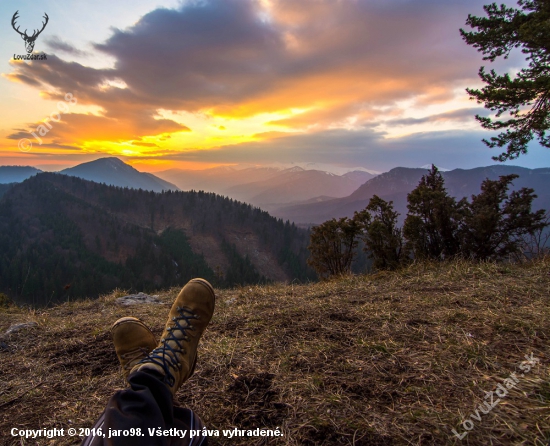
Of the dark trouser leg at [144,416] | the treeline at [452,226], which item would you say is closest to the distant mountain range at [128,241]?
the treeline at [452,226]

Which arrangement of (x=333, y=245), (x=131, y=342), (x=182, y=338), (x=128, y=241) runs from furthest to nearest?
(x=128, y=241)
(x=333, y=245)
(x=131, y=342)
(x=182, y=338)

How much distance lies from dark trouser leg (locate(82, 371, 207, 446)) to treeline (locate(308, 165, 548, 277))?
7.29m

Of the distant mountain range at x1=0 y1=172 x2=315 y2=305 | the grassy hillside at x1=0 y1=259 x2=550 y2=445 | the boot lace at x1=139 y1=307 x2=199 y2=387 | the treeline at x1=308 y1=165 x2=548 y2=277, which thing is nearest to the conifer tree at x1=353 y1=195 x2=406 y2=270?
the treeline at x1=308 y1=165 x2=548 y2=277

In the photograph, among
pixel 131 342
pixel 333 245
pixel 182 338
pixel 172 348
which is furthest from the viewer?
pixel 333 245

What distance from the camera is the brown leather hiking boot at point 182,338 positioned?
2059mm

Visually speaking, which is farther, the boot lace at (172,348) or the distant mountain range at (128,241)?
the distant mountain range at (128,241)

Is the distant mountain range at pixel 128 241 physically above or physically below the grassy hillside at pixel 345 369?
below

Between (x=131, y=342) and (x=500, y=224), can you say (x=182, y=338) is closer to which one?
(x=131, y=342)

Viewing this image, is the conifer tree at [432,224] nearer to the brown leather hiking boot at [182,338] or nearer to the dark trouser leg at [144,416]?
the brown leather hiking boot at [182,338]

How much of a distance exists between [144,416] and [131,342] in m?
1.37

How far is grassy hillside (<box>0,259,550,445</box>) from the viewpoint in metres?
1.75

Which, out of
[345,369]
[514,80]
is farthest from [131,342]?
[514,80]

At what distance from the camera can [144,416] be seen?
5.23 ft

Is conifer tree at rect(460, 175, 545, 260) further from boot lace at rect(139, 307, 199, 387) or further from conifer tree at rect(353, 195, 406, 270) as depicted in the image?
boot lace at rect(139, 307, 199, 387)
